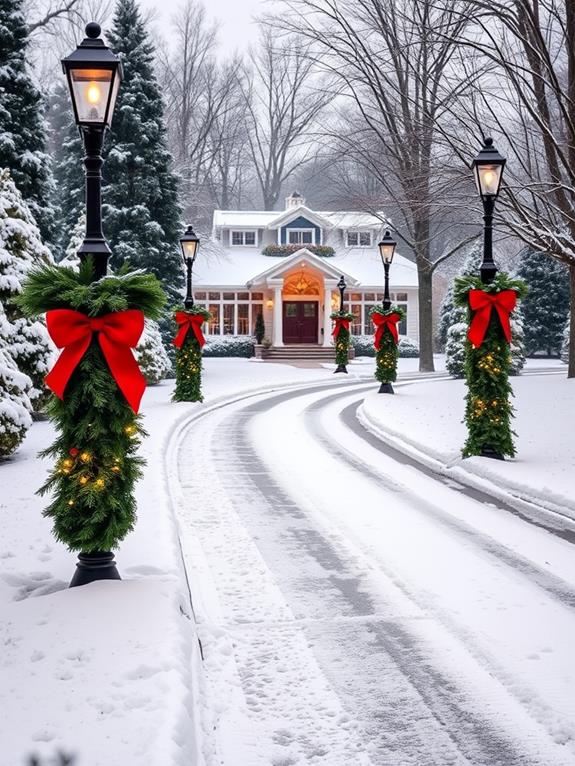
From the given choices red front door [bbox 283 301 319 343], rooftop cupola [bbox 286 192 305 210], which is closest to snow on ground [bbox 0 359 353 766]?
red front door [bbox 283 301 319 343]

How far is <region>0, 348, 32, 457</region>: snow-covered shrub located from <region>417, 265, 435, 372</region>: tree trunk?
25.0 metres

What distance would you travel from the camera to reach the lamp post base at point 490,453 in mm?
10694

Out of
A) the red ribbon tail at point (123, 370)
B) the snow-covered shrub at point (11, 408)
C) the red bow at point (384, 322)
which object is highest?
the red bow at point (384, 322)

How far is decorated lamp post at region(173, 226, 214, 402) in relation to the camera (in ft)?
60.2

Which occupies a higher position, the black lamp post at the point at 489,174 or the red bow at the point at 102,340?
the black lamp post at the point at 489,174

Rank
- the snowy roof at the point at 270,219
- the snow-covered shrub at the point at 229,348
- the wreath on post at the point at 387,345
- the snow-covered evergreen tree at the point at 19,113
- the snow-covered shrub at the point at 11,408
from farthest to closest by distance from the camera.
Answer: the snowy roof at the point at 270,219 → the snow-covered shrub at the point at 229,348 → the snow-covered evergreen tree at the point at 19,113 → the wreath on post at the point at 387,345 → the snow-covered shrub at the point at 11,408

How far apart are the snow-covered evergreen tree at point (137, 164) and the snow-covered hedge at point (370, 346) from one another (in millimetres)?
14154

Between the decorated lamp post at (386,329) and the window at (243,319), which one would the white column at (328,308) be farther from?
the decorated lamp post at (386,329)

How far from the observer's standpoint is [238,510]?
8211mm

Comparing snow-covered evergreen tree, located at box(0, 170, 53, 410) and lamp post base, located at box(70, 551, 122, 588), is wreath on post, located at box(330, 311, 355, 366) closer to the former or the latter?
snow-covered evergreen tree, located at box(0, 170, 53, 410)

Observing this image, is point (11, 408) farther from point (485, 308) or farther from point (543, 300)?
point (543, 300)

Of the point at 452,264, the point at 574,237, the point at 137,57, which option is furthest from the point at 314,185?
the point at 574,237

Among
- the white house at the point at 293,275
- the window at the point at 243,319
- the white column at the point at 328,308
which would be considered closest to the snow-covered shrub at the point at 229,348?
the white house at the point at 293,275

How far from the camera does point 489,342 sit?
1075 centimetres
